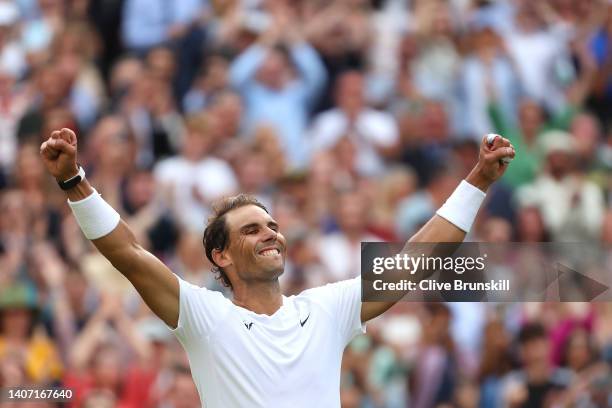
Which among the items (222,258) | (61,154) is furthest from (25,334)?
(61,154)

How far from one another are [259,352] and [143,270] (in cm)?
61

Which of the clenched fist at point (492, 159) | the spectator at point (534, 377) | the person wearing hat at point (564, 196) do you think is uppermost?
the person wearing hat at point (564, 196)

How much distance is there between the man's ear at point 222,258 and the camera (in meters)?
6.76

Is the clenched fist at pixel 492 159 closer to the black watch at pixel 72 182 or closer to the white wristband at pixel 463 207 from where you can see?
the white wristband at pixel 463 207

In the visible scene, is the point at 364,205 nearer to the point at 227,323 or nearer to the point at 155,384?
the point at 155,384

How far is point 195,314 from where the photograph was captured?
20.9ft

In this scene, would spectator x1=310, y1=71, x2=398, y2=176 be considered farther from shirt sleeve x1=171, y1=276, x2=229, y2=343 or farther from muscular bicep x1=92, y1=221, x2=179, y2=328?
muscular bicep x1=92, y1=221, x2=179, y2=328

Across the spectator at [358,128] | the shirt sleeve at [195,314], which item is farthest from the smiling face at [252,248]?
the spectator at [358,128]

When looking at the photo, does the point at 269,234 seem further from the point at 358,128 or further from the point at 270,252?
the point at 358,128

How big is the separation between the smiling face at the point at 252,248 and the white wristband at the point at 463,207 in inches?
29.7

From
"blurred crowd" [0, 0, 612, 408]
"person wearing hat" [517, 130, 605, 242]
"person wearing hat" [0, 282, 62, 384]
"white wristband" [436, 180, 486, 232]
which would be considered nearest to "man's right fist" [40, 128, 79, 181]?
"white wristband" [436, 180, 486, 232]

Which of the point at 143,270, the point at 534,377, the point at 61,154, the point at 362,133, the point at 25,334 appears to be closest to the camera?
the point at 61,154

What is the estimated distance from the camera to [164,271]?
629 centimetres

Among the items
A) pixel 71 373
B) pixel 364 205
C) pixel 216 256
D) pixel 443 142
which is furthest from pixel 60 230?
pixel 216 256
